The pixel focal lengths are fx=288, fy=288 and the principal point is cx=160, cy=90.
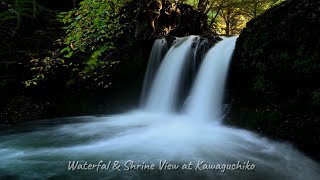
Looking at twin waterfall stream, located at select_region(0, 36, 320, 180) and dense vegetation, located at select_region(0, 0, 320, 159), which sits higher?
dense vegetation, located at select_region(0, 0, 320, 159)

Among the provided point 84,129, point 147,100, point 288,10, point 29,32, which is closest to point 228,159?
point 288,10

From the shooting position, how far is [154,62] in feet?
33.1

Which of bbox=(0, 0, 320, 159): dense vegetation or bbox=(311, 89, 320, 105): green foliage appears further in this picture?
bbox=(0, 0, 320, 159): dense vegetation

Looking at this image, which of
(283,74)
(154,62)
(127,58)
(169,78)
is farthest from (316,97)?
(127,58)

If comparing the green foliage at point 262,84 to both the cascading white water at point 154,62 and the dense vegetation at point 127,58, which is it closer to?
the dense vegetation at point 127,58

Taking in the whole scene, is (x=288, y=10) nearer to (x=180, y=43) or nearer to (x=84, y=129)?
(x=180, y=43)

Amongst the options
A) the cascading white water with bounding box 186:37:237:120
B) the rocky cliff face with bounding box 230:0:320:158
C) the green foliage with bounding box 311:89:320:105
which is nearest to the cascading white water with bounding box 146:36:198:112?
the cascading white water with bounding box 186:37:237:120

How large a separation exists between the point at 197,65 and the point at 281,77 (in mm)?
3266

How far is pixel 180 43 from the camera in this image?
384 inches

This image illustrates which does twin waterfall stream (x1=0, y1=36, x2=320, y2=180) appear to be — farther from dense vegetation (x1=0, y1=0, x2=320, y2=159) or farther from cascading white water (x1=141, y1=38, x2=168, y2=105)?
dense vegetation (x1=0, y1=0, x2=320, y2=159)

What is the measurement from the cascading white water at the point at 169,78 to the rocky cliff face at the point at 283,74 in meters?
2.37

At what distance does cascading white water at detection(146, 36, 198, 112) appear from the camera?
917 cm

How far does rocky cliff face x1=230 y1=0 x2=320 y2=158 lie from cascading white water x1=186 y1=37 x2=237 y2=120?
1.90 ft

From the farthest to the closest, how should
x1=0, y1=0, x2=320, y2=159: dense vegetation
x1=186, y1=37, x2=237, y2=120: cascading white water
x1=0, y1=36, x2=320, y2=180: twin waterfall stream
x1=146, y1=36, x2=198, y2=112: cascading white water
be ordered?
1. x1=146, y1=36, x2=198, y2=112: cascading white water
2. x1=186, y1=37, x2=237, y2=120: cascading white water
3. x1=0, y1=0, x2=320, y2=159: dense vegetation
4. x1=0, y1=36, x2=320, y2=180: twin waterfall stream
